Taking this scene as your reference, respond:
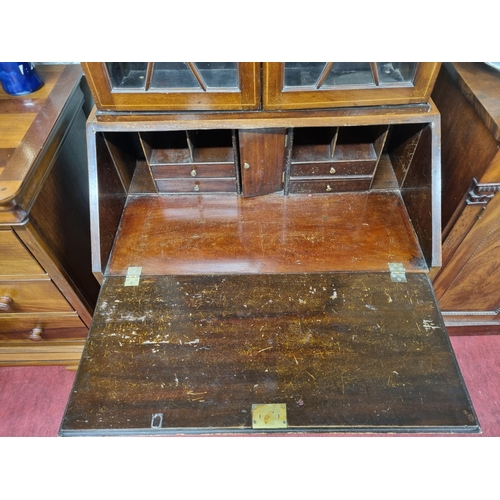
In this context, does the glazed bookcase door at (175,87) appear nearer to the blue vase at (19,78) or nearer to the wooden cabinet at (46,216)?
the wooden cabinet at (46,216)

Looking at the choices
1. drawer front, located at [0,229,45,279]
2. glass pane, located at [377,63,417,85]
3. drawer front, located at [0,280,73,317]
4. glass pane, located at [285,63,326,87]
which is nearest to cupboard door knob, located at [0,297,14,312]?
drawer front, located at [0,280,73,317]

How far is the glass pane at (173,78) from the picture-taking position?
86 centimetres

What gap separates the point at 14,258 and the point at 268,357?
2.47 ft

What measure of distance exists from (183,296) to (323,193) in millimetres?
522

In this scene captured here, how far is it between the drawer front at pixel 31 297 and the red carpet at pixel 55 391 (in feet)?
1.37

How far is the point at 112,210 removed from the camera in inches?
42.0

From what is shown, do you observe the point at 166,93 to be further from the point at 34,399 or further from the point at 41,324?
the point at 34,399

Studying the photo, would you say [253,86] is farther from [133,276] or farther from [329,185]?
[133,276]

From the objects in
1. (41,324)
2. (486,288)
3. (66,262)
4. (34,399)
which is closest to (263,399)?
(66,262)

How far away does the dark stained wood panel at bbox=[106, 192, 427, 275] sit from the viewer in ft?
3.32

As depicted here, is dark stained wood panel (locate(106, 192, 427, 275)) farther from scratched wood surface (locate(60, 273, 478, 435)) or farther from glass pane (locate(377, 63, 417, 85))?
glass pane (locate(377, 63, 417, 85))

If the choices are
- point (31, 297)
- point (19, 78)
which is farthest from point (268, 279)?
point (19, 78)

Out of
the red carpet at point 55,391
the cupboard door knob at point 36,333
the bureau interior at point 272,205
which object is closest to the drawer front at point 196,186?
the bureau interior at point 272,205

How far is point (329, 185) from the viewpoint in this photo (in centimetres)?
115
